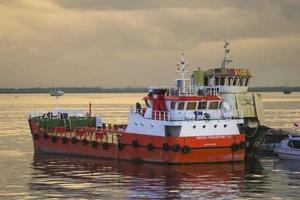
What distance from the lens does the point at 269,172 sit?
41219 mm

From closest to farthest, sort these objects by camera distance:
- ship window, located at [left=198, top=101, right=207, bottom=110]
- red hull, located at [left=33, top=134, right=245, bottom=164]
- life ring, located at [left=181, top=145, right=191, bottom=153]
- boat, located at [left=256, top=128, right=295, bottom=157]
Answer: life ring, located at [left=181, top=145, right=191, bottom=153] → red hull, located at [left=33, top=134, right=245, bottom=164] → ship window, located at [left=198, top=101, right=207, bottom=110] → boat, located at [left=256, top=128, right=295, bottom=157]

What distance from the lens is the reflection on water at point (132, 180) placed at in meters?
33.0

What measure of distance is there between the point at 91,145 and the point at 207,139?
10.2 m

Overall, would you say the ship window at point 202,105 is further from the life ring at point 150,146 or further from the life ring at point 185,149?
the life ring at point 150,146

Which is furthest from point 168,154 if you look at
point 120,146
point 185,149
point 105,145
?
point 105,145

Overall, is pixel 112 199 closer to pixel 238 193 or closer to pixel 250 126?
pixel 238 193

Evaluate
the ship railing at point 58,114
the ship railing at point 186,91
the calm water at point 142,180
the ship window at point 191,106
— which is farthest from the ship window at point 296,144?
the ship railing at point 58,114

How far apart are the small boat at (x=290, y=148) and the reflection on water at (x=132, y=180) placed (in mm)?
4815

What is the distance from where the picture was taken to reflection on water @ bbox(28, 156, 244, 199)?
33000 mm

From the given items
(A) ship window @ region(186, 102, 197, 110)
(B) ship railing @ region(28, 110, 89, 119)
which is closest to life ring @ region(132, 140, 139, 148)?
(A) ship window @ region(186, 102, 197, 110)

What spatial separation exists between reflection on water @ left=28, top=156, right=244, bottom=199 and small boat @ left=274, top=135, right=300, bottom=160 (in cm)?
481

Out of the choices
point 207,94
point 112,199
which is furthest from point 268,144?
point 112,199

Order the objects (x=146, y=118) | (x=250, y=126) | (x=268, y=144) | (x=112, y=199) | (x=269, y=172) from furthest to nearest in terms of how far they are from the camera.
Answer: (x=268, y=144)
(x=250, y=126)
(x=146, y=118)
(x=269, y=172)
(x=112, y=199)

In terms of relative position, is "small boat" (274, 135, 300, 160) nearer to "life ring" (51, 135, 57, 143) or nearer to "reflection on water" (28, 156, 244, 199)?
"reflection on water" (28, 156, 244, 199)
